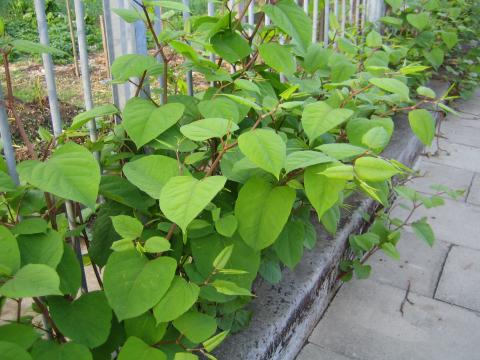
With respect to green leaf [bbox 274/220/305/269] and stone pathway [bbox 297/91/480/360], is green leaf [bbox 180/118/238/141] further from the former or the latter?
stone pathway [bbox 297/91/480/360]

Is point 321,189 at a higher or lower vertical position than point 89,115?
lower

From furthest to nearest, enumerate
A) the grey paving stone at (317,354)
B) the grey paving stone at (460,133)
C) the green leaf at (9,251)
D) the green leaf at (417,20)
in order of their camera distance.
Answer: the grey paving stone at (460,133) → the green leaf at (417,20) → the grey paving stone at (317,354) → the green leaf at (9,251)

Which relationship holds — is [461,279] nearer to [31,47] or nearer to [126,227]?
[126,227]

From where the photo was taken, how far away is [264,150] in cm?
117

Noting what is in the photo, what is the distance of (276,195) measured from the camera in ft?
4.39

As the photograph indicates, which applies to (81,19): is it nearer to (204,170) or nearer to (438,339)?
(204,170)

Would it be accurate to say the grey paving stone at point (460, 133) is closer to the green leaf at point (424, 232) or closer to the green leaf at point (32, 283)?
the green leaf at point (424, 232)

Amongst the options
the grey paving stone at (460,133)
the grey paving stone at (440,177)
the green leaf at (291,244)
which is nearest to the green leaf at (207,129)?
the green leaf at (291,244)

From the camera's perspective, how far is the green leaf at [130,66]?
1418 millimetres

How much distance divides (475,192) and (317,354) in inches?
72.1

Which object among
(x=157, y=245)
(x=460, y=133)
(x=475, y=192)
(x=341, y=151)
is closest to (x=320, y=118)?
(x=341, y=151)

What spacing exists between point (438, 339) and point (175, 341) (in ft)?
3.91

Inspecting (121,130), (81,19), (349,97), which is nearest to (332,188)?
(349,97)

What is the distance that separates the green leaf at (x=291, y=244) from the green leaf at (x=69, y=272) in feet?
1.89
